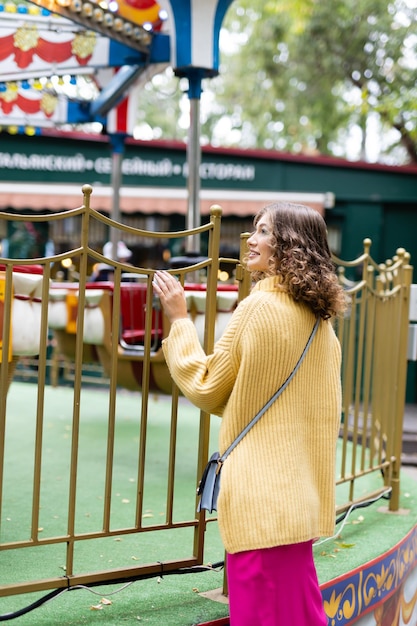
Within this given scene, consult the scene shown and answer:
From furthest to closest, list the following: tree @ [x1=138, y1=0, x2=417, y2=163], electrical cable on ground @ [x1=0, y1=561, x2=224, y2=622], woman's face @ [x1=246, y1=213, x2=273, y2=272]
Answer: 1. tree @ [x1=138, y1=0, x2=417, y2=163]
2. electrical cable on ground @ [x1=0, y1=561, x2=224, y2=622]
3. woman's face @ [x1=246, y1=213, x2=273, y2=272]

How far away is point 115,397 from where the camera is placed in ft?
9.23

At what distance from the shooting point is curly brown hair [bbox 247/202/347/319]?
2.33m

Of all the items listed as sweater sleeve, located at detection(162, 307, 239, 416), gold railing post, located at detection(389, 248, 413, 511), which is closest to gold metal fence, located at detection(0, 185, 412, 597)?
gold railing post, located at detection(389, 248, 413, 511)

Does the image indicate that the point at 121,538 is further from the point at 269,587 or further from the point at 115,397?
the point at 269,587

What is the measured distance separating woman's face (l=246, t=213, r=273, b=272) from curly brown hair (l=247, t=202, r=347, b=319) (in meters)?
0.02

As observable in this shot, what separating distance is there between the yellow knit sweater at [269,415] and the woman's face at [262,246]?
7 cm

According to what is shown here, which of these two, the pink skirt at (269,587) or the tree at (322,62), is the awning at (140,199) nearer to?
the tree at (322,62)

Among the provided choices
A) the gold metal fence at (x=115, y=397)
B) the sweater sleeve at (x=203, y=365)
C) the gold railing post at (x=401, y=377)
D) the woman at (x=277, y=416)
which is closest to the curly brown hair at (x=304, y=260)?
the woman at (x=277, y=416)

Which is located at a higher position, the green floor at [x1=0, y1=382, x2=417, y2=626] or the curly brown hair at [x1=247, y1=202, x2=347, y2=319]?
the curly brown hair at [x1=247, y1=202, x2=347, y2=319]

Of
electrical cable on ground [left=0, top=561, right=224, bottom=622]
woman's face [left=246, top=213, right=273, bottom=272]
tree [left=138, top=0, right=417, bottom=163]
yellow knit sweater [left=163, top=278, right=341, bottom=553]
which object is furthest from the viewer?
tree [left=138, top=0, right=417, bottom=163]

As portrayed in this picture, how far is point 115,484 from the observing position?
16.5 ft

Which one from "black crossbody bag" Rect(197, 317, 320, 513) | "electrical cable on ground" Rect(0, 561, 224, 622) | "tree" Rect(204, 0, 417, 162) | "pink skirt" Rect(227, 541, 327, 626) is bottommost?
"electrical cable on ground" Rect(0, 561, 224, 622)

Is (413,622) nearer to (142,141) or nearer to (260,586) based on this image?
(260,586)

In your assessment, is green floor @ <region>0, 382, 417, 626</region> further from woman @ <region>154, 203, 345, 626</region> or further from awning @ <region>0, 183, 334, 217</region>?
awning @ <region>0, 183, 334, 217</region>
